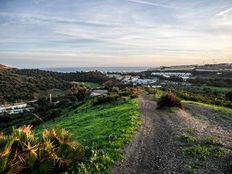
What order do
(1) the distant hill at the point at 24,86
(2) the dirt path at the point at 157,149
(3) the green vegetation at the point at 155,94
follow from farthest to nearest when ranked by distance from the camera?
(1) the distant hill at the point at 24,86 → (3) the green vegetation at the point at 155,94 → (2) the dirt path at the point at 157,149

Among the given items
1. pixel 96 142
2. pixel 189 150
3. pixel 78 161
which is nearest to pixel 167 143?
pixel 189 150

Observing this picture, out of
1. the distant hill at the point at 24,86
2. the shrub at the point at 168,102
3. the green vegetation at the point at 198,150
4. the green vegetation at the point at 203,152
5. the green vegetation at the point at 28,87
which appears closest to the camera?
the green vegetation at the point at 198,150

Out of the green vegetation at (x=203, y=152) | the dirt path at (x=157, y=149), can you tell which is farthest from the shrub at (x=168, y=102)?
the green vegetation at (x=203, y=152)

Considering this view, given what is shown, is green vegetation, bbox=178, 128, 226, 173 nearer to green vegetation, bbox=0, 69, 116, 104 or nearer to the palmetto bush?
the palmetto bush

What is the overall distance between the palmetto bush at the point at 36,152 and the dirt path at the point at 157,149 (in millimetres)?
1605

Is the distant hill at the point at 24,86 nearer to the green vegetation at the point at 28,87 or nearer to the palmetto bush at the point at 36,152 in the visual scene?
the green vegetation at the point at 28,87

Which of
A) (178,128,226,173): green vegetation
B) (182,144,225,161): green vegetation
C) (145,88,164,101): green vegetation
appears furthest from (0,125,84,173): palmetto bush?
(145,88,164,101): green vegetation

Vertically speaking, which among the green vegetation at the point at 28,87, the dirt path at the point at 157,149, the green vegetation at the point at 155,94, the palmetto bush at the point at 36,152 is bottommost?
the green vegetation at the point at 28,87

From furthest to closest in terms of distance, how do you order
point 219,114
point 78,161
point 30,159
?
1. point 219,114
2. point 78,161
3. point 30,159

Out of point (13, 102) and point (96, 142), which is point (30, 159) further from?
point (13, 102)

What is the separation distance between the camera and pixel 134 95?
3838 centimetres

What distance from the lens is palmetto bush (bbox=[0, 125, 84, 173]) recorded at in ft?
29.9

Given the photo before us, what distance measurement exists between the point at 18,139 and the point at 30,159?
0.65 metres

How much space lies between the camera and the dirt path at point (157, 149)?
37.7 ft
